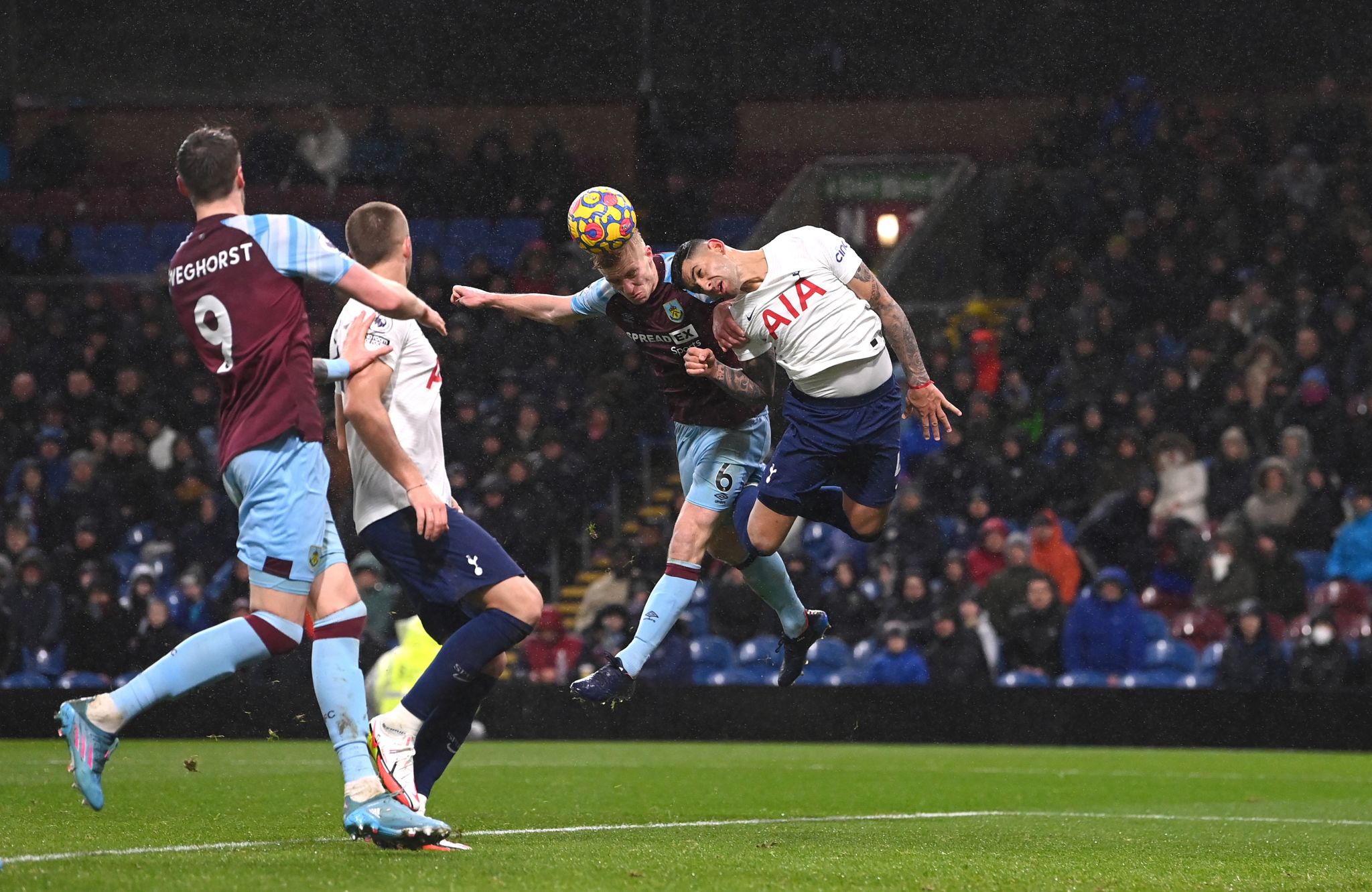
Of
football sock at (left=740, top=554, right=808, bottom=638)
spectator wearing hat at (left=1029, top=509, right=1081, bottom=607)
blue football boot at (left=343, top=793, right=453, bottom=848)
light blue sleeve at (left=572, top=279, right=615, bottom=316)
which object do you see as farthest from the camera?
spectator wearing hat at (left=1029, top=509, right=1081, bottom=607)

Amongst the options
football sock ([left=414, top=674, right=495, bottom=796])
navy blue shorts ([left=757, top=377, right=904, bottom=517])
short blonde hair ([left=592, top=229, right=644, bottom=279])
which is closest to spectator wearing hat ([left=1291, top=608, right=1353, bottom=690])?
navy blue shorts ([left=757, top=377, right=904, bottom=517])

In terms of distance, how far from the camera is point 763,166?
23.8 m

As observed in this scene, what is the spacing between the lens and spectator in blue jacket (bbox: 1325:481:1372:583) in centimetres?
1510

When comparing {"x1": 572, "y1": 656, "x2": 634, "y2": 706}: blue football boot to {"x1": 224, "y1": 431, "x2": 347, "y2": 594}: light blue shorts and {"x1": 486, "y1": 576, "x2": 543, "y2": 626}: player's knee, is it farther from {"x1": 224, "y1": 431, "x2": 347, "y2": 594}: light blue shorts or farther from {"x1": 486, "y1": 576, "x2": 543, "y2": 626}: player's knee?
{"x1": 224, "y1": 431, "x2": 347, "y2": 594}: light blue shorts

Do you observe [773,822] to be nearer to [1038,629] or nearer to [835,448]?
[835,448]

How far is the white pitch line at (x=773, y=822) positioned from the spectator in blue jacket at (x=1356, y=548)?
5.97 meters

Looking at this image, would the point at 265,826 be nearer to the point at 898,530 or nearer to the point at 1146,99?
the point at 898,530

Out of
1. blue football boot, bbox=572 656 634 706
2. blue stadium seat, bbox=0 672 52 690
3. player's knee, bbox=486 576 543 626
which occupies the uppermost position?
player's knee, bbox=486 576 543 626

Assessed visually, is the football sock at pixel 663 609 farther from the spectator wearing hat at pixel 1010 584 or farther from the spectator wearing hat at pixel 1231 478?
the spectator wearing hat at pixel 1231 478

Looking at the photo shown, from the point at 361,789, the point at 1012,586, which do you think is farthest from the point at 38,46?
the point at 361,789

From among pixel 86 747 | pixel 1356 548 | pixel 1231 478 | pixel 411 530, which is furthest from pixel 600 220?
pixel 1231 478

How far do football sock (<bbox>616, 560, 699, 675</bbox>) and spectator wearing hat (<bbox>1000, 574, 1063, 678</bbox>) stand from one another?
7197 millimetres

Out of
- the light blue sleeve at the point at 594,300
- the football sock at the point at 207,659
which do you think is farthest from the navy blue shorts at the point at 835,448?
the football sock at the point at 207,659

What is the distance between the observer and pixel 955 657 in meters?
15.4
